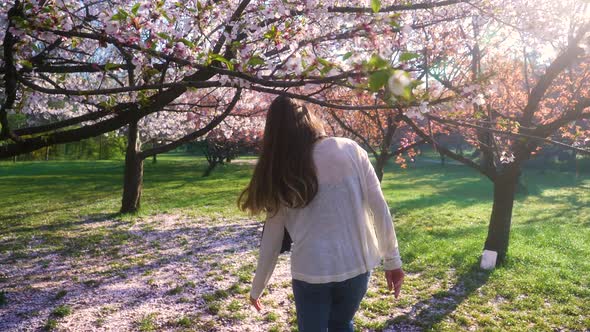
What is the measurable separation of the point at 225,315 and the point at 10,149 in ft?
8.20

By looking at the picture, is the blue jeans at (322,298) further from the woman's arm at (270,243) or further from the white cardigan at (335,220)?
the woman's arm at (270,243)

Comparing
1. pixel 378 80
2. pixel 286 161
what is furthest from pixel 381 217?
pixel 378 80

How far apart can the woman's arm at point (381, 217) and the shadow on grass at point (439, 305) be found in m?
2.03

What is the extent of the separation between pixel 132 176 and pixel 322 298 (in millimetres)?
9311

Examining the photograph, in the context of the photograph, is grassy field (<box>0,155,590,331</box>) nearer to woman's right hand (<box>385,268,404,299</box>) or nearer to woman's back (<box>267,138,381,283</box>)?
woman's right hand (<box>385,268,404,299</box>)

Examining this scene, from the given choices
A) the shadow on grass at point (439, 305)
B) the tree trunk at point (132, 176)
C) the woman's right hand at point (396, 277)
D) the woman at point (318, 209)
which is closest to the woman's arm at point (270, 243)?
the woman at point (318, 209)

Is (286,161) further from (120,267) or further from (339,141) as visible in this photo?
(120,267)

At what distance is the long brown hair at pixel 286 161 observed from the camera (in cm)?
196

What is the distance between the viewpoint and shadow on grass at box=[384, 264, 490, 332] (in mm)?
4066

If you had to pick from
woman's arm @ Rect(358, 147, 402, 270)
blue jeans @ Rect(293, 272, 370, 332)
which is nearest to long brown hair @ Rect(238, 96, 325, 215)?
woman's arm @ Rect(358, 147, 402, 270)

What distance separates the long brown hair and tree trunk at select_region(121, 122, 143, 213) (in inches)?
343

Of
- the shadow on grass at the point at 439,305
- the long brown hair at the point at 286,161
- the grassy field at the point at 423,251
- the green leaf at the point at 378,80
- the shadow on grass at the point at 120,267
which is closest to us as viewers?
the green leaf at the point at 378,80

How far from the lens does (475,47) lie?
256 inches

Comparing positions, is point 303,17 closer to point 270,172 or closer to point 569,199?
point 270,172
